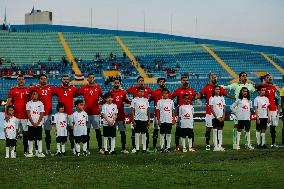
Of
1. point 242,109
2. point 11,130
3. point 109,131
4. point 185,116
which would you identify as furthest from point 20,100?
point 242,109

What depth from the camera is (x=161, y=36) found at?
66250 mm

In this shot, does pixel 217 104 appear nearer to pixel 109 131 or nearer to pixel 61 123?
pixel 109 131

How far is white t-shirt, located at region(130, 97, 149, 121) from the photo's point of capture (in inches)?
689

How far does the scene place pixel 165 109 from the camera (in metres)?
17.5

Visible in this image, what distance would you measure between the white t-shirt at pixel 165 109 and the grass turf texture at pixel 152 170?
4.61 ft

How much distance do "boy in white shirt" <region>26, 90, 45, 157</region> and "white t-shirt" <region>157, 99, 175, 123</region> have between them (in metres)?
3.36

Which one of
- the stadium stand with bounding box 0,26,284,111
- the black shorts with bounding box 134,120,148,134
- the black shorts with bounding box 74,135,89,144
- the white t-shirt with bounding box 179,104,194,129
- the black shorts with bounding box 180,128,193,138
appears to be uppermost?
the stadium stand with bounding box 0,26,284,111

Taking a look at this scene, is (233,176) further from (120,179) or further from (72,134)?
(72,134)

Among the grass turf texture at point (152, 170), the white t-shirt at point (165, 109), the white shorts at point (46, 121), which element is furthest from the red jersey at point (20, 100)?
the white t-shirt at point (165, 109)

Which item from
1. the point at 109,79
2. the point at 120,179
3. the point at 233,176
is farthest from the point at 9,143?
the point at 109,79

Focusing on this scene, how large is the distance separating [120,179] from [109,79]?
37460 mm

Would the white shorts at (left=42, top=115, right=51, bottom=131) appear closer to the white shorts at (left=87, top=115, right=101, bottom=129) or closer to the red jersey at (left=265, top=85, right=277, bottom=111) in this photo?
the white shorts at (left=87, top=115, right=101, bottom=129)

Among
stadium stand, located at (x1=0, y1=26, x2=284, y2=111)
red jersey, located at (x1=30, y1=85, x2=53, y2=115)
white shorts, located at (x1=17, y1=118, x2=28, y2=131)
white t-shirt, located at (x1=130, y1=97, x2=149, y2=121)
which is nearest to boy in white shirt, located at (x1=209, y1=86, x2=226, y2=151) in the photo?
white t-shirt, located at (x1=130, y1=97, x2=149, y2=121)

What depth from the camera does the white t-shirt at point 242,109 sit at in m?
18.1
